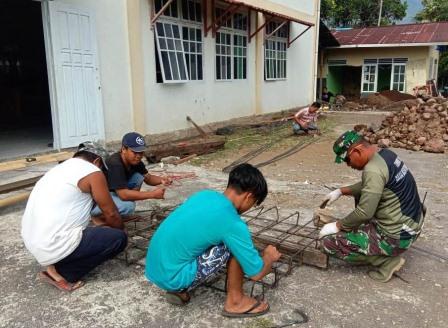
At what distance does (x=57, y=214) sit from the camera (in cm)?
289

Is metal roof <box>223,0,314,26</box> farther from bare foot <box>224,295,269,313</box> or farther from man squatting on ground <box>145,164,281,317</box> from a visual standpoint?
bare foot <box>224,295,269,313</box>

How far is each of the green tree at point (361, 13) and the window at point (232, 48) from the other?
67.1ft

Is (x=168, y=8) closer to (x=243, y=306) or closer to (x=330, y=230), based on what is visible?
(x=330, y=230)

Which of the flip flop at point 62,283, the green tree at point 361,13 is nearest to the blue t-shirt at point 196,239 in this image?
the flip flop at point 62,283

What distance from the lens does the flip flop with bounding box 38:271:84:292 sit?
10.2 feet

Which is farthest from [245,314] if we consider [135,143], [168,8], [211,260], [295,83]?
[295,83]

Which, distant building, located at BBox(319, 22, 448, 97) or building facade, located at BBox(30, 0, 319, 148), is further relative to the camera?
distant building, located at BBox(319, 22, 448, 97)

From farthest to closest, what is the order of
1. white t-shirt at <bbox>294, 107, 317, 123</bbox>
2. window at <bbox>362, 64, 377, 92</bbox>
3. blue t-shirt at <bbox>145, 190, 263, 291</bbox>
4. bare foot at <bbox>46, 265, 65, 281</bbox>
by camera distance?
window at <bbox>362, 64, 377, 92</bbox> < white t-shirt at <bbox>294, 107, 317, 123</bbox> < bare foot at <bbox>46, 265, 65, 281</bbox> < blue t-shirt at <bbox>145, 190, 263, 291</bbox>

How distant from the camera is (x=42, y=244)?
9.52 ft

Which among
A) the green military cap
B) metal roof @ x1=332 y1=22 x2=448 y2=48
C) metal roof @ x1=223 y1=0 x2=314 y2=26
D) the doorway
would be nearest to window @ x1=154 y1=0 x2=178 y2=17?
metal roof @ x1=223 y1=0 x2=314 y2=26

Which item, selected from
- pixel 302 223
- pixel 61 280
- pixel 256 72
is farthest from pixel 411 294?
pixel 256 72

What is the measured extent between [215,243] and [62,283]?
1.38 metres

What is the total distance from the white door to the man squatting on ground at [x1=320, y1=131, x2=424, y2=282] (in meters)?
5.35

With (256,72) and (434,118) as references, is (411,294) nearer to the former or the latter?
(434,118)
